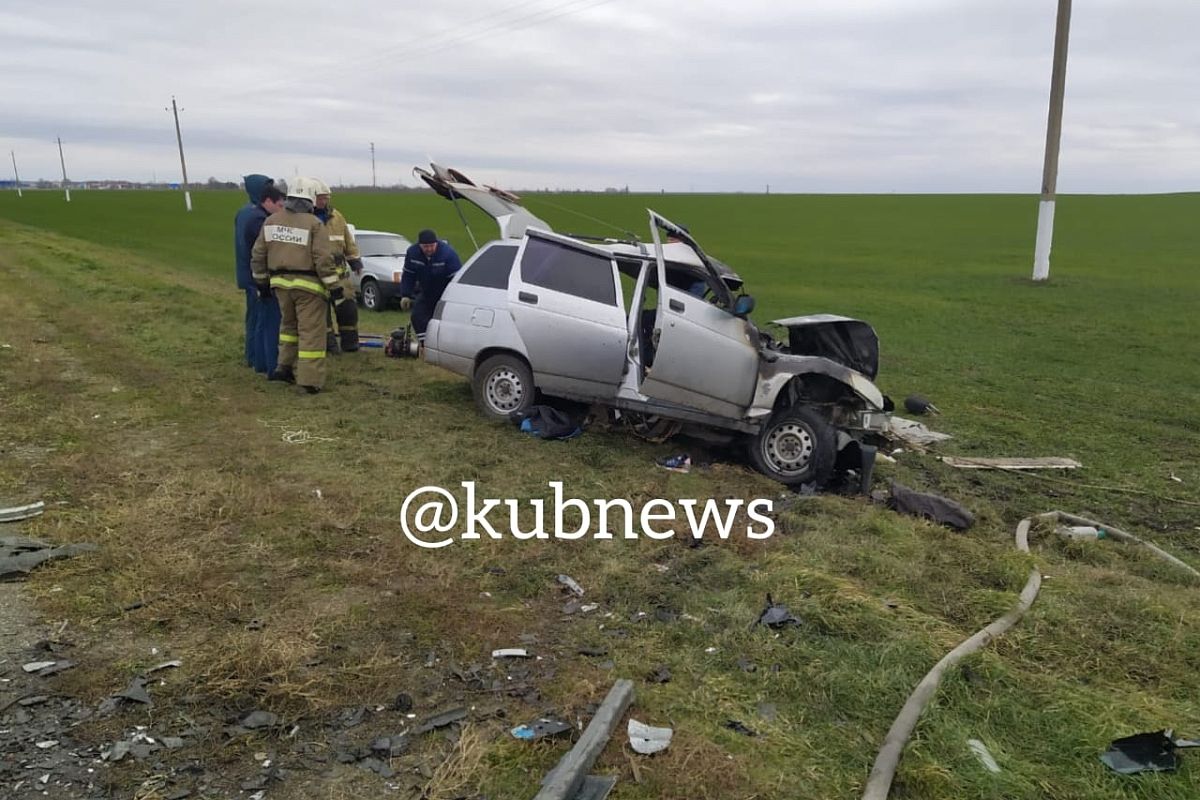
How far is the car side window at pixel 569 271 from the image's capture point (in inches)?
281

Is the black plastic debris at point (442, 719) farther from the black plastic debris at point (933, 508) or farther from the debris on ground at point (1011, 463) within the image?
the debris on ground at point (1011, 463)

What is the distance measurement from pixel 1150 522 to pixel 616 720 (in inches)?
189

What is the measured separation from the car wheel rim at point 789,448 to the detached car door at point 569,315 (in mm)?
1385

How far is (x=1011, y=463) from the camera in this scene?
7.14 metres

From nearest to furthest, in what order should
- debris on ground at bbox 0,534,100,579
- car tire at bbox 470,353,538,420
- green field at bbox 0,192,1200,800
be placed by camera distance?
green field at bbox 0,192,1200,800 < debris on ground at bbox 0,534,100,579 < car tire at bbox 470,353,538,420

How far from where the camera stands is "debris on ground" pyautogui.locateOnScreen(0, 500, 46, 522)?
187 inches

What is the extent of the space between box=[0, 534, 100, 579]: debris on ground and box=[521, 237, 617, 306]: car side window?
4.11 meters

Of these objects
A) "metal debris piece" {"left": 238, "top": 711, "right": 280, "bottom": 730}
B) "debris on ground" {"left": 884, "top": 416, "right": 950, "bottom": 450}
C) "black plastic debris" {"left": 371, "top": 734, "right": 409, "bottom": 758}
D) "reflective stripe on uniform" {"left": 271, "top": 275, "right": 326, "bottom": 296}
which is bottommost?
"debris on ground" {"left": 884, "top": 416, "right": 950, "bottom": 450}

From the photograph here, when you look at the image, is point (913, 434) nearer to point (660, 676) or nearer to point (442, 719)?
point (660, 676)

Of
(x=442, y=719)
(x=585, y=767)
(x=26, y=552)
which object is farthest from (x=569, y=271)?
(x=585, y=767)

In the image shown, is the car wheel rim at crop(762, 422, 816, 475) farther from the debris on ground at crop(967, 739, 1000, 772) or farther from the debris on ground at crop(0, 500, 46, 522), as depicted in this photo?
the debris on ground at crop(0, 500, 46, 522)

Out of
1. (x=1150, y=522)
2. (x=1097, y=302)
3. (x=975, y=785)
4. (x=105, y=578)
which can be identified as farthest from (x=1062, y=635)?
(x=1097, y=302)

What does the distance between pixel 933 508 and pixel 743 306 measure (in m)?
2.08

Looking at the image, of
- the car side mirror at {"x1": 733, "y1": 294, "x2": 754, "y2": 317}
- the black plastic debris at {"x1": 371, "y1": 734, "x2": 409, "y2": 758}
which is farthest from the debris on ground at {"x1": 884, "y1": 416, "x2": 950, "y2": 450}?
the black plastic debris at {"x1": 371, "y1": 734, "x2": 409, "y2": 758}
